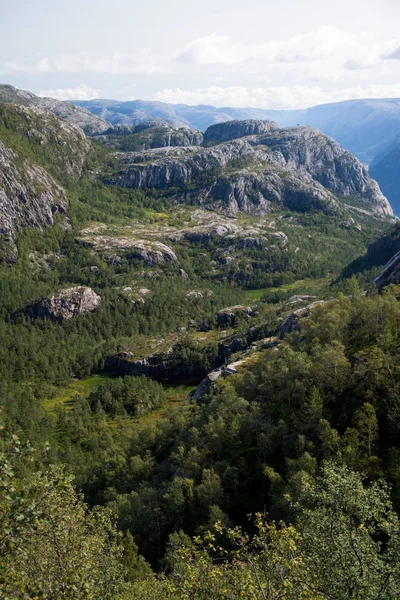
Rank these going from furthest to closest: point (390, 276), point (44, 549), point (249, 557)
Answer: point (390, 276) < point (44, 549) < point (249, 557)

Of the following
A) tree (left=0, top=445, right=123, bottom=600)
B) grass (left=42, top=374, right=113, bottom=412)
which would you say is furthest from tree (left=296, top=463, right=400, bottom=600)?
grass (left=42, top=374, right=113, bottom=412)

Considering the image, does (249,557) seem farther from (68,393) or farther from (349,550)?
(68,393)

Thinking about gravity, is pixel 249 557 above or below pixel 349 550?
above

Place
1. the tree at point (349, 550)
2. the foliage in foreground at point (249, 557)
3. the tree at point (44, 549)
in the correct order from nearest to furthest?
the tree at point (44, 549), the foliage in foreground at point (249, 557), the tree at point (349, 550)

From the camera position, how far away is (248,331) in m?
196

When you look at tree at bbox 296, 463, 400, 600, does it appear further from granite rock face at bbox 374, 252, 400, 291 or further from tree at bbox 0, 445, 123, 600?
granite rock face at bbox 374, 252, 400, 291

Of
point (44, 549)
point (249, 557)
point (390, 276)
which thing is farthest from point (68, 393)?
point (249, 557)

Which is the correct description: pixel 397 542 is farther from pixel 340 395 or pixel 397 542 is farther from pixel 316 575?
pixel 340 395

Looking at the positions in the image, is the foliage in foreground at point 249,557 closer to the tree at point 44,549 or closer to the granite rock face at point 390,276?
the tree at point 44,549

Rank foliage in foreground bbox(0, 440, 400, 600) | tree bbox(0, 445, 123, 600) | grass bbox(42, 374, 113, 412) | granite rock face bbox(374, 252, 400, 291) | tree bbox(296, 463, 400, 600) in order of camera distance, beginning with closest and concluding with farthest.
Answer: tree bbox(0, 445, 123, 600)
foliage in foreground bbox(0, 440, 400, 600)
tree bbox(296, 463, 400, 600)
granite rock face bbox(374, 252, 400, 291)
grass bbox(42, 374, 113, 412)

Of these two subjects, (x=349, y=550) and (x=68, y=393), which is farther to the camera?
(x=68, y=393)

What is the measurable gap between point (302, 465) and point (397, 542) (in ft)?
107

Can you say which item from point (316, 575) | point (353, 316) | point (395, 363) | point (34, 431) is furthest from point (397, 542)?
point (34, 431)

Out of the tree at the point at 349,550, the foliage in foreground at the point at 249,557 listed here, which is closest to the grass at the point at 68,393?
the foliage in foreground at the point at 249,557
